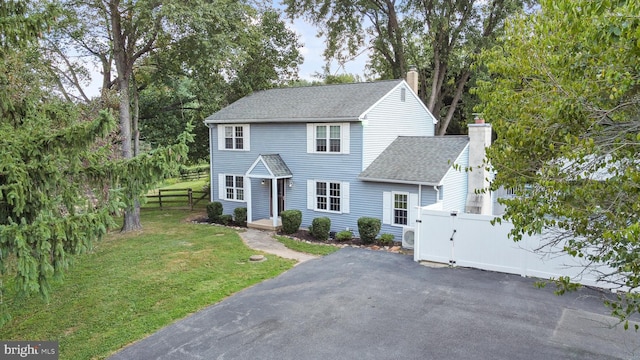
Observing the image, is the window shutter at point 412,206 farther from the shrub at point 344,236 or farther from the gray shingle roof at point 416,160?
the shrub at point 344,236

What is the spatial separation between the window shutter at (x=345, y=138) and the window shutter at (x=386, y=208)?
238cm

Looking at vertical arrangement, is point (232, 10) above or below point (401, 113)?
above

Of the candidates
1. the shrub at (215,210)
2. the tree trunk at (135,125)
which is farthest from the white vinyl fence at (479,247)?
the tree trunk at (135,125)

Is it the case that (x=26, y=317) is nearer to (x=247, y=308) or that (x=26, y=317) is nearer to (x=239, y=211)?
(x=247, y=308)

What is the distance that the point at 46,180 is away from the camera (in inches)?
269

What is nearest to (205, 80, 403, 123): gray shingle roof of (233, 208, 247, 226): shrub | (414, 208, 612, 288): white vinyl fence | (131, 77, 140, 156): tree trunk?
(131, 77, 140, 156): tree trunk

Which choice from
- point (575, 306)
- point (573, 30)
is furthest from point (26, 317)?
point (575, 306)

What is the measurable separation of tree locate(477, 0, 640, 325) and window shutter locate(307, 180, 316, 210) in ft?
41.7

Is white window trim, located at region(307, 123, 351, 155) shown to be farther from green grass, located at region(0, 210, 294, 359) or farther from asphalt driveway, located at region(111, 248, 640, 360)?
asphalt driveway, located at region(111, 248, 640, 360)

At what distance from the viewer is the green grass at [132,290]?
818cm

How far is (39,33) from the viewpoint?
7.44 m

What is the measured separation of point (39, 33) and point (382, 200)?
11928 mm

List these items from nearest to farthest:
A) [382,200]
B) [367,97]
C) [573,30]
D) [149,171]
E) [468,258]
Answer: [573,30], [149,171], [468,258], [382,200], [367,97]

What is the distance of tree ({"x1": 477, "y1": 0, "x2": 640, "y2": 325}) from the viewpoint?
12.1 feet
